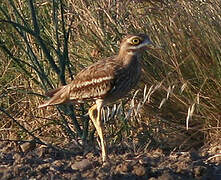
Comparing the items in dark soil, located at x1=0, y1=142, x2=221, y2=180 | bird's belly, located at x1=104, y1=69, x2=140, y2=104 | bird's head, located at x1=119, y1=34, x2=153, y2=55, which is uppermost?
bird's head, located at x1=119, y1=34, x2=153, y2=55

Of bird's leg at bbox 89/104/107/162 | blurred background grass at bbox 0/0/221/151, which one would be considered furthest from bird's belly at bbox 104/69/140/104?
blurred background grass at bbox 0/0/221/151

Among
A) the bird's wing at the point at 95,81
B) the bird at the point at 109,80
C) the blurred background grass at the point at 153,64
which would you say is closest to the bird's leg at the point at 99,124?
the bird at the point at 109,80

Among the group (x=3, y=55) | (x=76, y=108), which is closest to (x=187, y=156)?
(x=76, y=108)

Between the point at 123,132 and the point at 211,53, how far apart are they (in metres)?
1.06

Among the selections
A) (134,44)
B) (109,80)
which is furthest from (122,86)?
(134,44)

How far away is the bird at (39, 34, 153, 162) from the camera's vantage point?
4.56 metres

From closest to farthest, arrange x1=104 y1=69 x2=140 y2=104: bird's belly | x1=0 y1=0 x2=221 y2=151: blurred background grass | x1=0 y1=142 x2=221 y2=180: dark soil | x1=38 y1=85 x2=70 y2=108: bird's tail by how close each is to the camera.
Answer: x1=0 y1=142 x2=221 y2=180: dark soil < x1=104 y1=69 x2=140 y2=104: bird's belly < x1=38 y1=85 x2=70 y2=108: bird's tail < x1=0 y1=0 x2=221 y2=151: blurred background grass

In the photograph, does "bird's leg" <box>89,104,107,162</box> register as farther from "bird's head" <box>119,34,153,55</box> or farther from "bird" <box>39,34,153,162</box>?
"bird's head" <box>119,34,153,55</box>

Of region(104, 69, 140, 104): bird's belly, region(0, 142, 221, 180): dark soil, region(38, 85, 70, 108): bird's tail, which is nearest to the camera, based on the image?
region(0, 142, 221, 180): dark soil

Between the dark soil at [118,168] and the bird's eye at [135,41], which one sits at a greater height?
the bird's eye at [135,41]

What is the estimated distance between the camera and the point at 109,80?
457 centimetres

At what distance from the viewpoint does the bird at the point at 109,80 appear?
456cm

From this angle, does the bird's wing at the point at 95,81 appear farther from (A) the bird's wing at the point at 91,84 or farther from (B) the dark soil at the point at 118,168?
(B) the dark soil at the point at 118,168

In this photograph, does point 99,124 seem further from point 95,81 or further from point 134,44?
point 134,44
